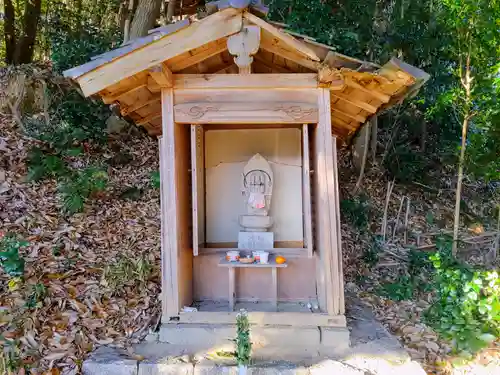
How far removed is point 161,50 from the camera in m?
3.37

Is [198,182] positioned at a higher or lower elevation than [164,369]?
higher

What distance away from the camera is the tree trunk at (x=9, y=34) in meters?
9.89

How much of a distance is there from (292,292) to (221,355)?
130cm

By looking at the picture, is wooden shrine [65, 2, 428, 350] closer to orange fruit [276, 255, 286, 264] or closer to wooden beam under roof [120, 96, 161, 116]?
wooden beam under roof [120, 96, 161, 116]

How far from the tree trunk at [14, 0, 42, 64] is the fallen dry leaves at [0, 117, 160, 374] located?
12.1 ft

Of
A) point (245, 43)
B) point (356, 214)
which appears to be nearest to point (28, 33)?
point (245, 43)

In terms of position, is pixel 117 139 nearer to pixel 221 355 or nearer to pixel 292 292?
pixel 292 292

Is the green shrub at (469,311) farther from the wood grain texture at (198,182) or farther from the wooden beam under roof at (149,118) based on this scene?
the wooden beam under roof at (149,118)

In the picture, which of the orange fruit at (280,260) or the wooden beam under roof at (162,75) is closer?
the wooden beam under roof at (162,75)

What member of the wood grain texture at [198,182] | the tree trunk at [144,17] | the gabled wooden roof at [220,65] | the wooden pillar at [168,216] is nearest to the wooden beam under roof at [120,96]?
the gabled wooden roof at [220,65]

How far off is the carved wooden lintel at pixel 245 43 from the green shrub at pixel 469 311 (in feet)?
9.96

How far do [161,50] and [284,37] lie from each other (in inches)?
41.4

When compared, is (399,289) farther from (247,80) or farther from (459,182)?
(247,80)

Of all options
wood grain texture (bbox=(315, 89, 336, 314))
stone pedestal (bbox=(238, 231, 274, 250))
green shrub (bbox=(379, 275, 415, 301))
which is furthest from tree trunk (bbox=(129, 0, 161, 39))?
green shrub (bbox=(379, 275, 415, 301))
